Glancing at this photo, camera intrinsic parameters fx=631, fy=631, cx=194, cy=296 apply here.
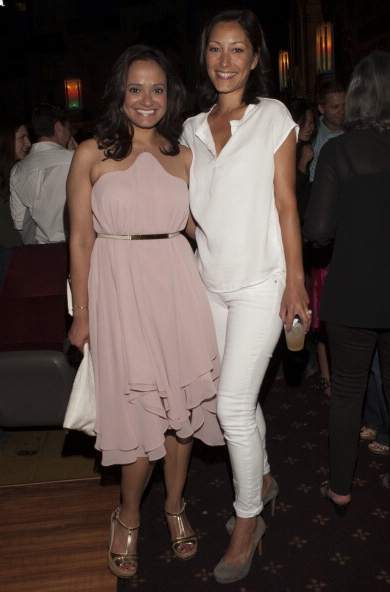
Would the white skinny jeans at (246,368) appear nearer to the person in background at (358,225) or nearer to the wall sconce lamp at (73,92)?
the person in background at (358,225)

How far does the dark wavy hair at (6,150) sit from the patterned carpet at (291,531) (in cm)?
195

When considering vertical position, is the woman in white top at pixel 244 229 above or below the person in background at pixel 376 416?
above

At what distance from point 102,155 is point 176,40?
22.9 metres

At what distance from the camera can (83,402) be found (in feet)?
7.06

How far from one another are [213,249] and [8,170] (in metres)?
2.17

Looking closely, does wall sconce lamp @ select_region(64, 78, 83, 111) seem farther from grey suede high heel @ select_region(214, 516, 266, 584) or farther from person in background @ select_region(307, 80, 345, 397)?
grey suede high heel @ select_region(214, 516, 266, 584)

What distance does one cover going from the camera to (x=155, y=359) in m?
2.08

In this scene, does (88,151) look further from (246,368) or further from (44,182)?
(44,182)

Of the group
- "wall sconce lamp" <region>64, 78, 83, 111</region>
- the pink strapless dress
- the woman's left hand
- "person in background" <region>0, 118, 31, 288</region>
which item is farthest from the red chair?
"wall sconce lamp" <region>64, 78, 83, 111</region>

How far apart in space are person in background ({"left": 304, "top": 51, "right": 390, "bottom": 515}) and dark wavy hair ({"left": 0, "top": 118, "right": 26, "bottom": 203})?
215cm

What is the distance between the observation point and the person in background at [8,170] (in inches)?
132

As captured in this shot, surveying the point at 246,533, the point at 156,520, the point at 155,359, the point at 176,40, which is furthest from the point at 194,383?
the point at 176,40

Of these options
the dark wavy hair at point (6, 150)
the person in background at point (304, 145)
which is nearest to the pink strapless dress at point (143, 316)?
the person in background at point (304, 145)

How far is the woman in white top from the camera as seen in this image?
1966 mm
